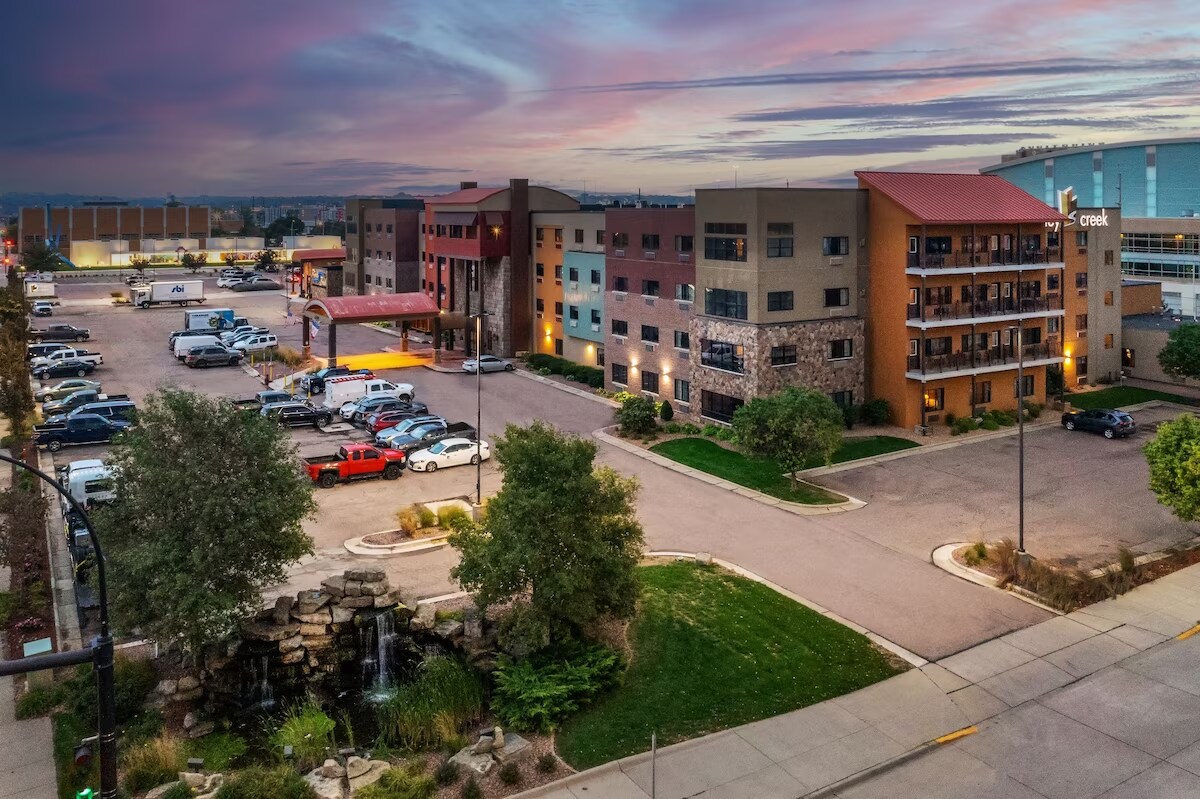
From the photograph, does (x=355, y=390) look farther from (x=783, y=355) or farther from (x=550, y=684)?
(x=550, y=684)

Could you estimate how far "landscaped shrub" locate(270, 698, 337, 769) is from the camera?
69.8 ft

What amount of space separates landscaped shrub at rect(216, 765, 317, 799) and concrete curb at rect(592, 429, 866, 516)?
22598 mm

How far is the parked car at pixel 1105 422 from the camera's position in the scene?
4791cm

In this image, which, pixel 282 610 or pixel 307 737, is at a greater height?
pixel 282 610

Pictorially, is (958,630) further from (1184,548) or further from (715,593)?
(1184,548)

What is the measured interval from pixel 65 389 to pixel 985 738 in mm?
55054

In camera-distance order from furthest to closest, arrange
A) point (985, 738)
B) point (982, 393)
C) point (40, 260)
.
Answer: point (40, 260) < point (982, 393) < point (985, 738)

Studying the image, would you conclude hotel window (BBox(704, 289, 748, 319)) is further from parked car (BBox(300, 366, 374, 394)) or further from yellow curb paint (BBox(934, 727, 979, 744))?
yellow curb paint (BBox(934, 727, 979, 744))

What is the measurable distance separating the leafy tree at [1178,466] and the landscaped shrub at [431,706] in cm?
2465

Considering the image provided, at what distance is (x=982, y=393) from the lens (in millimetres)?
52188

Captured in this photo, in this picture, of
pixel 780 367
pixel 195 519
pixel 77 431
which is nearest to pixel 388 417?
pixel 77 431

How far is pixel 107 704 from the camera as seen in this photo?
1516 cm

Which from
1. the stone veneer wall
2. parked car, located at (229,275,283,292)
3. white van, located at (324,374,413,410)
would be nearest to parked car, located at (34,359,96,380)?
white van, located at (324,374,413,410)

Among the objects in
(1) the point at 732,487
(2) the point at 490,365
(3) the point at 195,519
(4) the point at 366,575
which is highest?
(2) the point at 490,365
